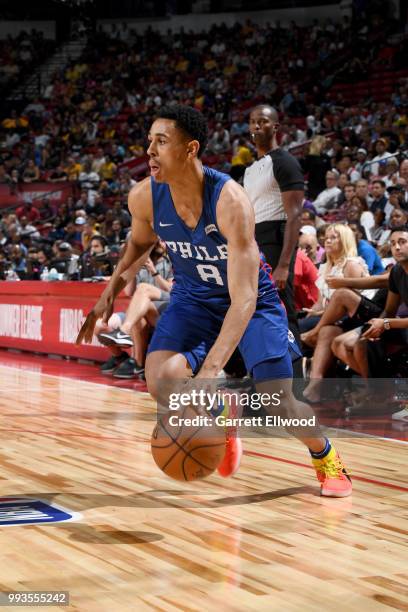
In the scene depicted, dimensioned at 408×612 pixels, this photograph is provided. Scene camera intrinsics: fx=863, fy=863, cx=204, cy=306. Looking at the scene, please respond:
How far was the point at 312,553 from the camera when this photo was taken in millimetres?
3033

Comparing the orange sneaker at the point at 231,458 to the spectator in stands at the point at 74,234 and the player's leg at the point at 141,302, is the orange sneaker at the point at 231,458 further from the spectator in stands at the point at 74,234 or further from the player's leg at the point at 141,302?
the spectator in stands at the point at 74,234

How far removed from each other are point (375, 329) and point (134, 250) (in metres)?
2.47

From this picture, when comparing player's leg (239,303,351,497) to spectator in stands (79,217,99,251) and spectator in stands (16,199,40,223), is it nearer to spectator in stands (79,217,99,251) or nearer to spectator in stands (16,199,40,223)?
spectator in stands (79,217,99,251)

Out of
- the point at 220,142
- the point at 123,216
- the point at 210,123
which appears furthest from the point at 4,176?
the point at 123,216

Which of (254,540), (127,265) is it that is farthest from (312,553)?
(127,265)

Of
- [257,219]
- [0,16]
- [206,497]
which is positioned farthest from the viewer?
[0,16]

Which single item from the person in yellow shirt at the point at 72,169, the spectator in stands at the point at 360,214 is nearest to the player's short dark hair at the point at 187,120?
the spectator in stands at the point at 360,214

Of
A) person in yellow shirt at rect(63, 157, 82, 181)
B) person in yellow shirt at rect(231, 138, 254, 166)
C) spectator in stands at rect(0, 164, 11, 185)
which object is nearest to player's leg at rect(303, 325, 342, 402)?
person in yellow shirt at rect(231, 138, 254, 166)

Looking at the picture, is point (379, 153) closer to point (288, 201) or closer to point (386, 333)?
point (386, 333)

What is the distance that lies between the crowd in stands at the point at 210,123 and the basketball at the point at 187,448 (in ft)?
17.9

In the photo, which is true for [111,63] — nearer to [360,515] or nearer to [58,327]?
[58,327]

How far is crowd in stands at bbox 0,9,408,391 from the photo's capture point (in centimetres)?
1233

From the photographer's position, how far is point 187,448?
324 centimetres

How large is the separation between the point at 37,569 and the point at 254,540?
33.0 inches
